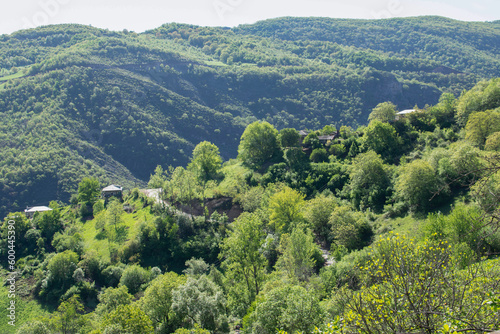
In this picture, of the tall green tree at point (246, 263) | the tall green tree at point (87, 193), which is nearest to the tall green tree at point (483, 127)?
the tall green tree at point (246, 263)

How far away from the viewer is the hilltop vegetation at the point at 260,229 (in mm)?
29328

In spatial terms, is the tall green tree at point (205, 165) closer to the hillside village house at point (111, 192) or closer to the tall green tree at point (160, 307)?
the hillside village house at point (111, 192)

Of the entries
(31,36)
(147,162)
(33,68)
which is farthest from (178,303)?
(31,36)

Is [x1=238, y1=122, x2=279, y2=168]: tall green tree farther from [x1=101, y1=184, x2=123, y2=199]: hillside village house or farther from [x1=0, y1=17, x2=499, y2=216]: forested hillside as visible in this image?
[x1=0, y1=17, x2=499, y2=216]: forested hillside

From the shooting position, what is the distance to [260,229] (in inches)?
1649

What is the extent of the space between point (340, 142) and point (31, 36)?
200440 millimetres

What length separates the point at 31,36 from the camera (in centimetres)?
19762

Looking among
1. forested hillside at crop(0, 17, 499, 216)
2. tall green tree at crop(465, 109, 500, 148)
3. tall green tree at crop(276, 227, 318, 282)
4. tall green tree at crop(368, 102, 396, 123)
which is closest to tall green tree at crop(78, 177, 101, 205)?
forested hillside at crop(0, 17, 499, 216)

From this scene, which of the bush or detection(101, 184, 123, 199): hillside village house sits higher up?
detection(101, 184, 123, 199): hillside village house

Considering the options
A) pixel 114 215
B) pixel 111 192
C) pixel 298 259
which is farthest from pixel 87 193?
pixel 298 259

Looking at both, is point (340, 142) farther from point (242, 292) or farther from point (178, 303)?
point (178, 303)

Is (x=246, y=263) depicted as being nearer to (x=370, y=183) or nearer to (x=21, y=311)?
(x=370, y=183)

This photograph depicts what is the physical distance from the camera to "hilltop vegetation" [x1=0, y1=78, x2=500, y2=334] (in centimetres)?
2933

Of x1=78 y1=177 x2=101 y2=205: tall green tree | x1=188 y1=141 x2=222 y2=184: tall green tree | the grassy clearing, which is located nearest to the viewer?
the grassy clearing
